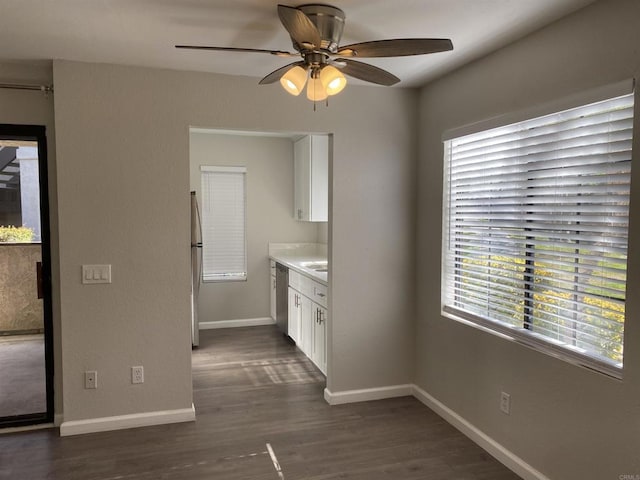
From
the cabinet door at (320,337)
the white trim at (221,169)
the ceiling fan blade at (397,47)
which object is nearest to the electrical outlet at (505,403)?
the cabinet door at (320,337)

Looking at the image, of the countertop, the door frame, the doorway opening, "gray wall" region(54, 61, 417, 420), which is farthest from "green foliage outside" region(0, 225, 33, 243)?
the countertop

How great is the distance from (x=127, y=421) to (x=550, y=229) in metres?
2.96

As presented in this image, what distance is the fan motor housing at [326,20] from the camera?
2041 millimetres

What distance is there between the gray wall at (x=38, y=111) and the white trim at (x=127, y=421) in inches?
20.7

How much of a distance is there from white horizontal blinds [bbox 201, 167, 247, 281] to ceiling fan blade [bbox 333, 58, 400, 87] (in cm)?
370

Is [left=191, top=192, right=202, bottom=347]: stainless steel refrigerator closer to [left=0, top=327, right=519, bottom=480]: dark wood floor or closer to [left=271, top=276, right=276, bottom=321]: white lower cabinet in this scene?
[left=271, top=276, right=276, bottom=321]: white lower cabinet

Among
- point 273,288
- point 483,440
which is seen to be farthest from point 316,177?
point 483,440

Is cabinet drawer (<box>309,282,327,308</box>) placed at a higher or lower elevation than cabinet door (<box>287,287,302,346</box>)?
higher

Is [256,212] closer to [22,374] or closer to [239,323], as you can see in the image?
[239,323]

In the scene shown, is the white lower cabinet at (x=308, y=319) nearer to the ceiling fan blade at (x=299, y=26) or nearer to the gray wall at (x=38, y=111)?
the gray wall at (x=38, y=111)

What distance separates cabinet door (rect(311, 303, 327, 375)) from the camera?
3896mm

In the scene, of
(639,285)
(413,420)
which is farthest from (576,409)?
(413,420)

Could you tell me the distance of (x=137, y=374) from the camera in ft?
10.4

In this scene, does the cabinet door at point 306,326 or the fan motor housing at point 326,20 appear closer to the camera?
the fan motor housing at point 326,20
